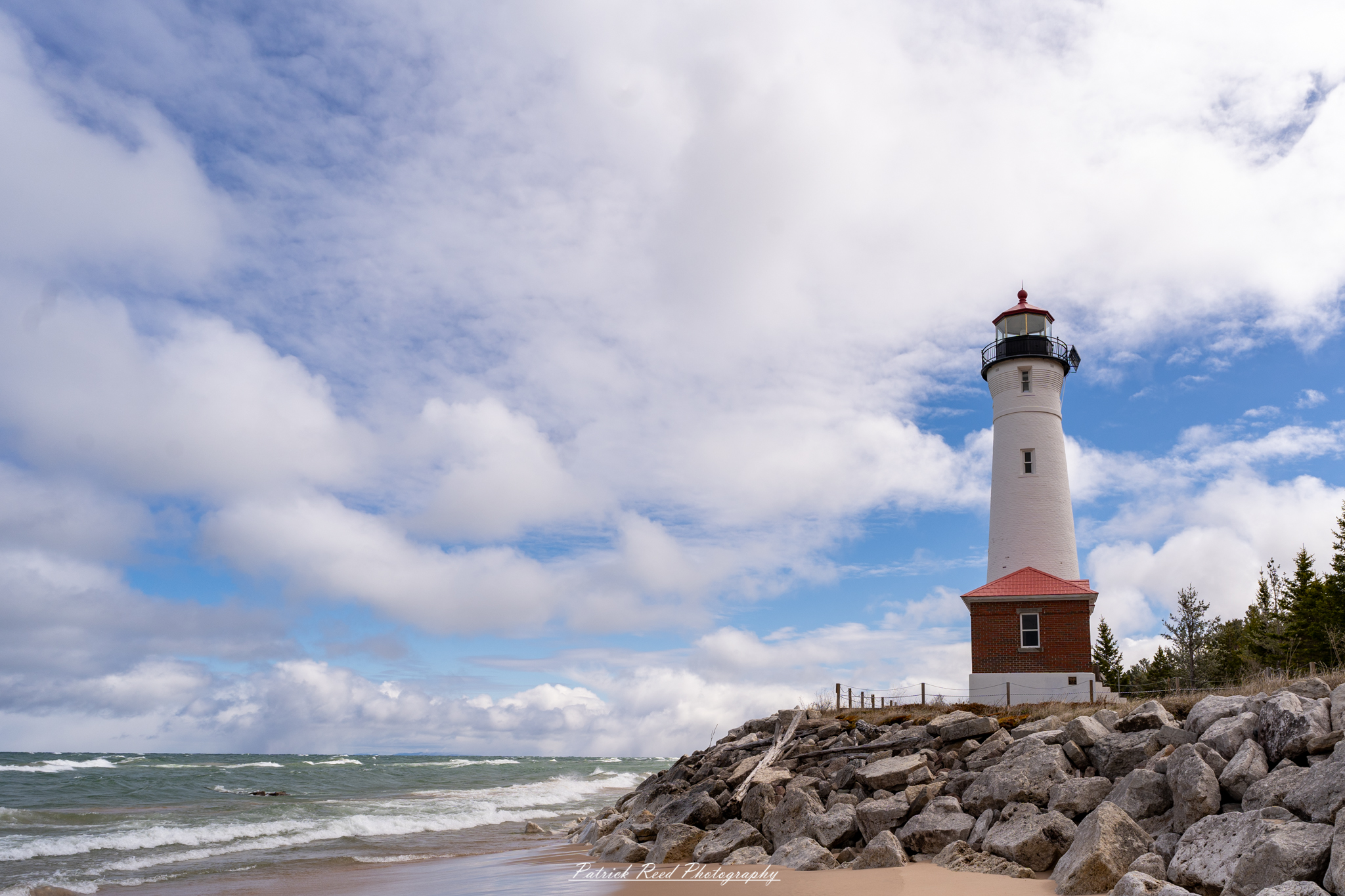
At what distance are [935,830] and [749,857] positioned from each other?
281 cm

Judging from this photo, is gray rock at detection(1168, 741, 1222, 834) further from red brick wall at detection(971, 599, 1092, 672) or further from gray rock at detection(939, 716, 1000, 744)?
red brick wall at detection(971, 599, 1092, 672)

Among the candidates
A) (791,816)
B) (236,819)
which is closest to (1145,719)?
(791,816)

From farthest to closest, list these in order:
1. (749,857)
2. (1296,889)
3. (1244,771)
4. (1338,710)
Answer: (749,857) < (1338,710) < (1244,771) < (1296,889)

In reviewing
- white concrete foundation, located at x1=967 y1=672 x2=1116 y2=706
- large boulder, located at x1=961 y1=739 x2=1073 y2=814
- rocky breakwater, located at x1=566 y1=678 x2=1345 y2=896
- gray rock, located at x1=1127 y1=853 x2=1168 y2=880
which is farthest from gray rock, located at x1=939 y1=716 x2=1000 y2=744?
white concrete foundation, located at x1=967 y1=672 x2=1116 y2=706

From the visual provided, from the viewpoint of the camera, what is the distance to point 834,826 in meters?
12.0

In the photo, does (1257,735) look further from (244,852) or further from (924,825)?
(244,852)

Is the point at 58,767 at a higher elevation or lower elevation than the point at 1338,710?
lower

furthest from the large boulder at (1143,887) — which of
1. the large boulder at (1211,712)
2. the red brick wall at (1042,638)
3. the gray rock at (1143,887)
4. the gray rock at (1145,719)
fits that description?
the red brick wall at (1042,638)

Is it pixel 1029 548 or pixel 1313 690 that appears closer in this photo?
pixel 1313 690

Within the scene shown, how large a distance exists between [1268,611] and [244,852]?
46.1m

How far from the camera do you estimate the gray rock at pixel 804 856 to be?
11211mm

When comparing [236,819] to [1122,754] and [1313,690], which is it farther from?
[1313,690]

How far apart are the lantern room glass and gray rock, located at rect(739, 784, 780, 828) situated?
18.2 meters

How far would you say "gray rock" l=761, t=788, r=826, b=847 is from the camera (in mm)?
12688
